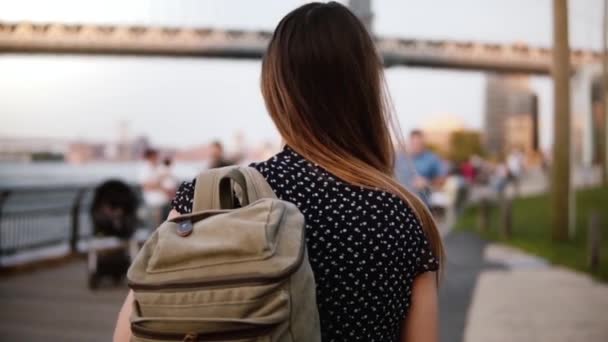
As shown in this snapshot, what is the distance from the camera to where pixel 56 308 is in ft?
21.4

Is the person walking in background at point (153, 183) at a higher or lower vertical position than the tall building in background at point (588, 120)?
higher

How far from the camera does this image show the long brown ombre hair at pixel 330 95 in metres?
1.33

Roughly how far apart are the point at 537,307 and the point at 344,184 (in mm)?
5507

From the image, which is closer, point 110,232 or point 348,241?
point 348,241

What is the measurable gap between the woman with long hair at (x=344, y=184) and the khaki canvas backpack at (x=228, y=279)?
0.37 feet

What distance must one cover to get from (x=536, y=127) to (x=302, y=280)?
6924 millimetres

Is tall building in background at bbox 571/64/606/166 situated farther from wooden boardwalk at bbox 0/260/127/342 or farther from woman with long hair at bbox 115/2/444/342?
woman with long hair at bbox 115/2/444/342

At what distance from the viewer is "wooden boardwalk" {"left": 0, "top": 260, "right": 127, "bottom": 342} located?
18.1 feet

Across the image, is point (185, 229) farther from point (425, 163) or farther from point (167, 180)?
point (167, 180)

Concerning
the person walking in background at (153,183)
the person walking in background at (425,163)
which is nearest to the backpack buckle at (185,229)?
the person walking in background at (425,163)

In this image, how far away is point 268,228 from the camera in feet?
3.67

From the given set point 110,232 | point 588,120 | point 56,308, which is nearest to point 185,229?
point 56,308

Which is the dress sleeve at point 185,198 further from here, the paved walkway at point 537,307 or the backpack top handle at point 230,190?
the paved walkway at point 537,307

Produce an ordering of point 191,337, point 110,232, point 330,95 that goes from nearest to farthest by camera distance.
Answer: point 191,337, point 330,95, point 110,232
